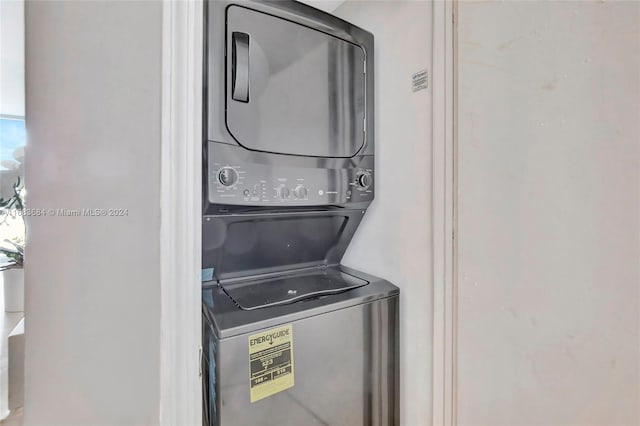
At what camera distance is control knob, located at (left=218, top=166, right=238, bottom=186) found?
3.57 feet

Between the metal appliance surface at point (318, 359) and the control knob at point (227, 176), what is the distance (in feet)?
1.53

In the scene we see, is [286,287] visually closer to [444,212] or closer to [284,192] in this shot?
[284,192]

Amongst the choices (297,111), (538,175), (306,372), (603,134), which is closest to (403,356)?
(306,372)

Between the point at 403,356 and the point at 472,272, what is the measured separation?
553 millimetres

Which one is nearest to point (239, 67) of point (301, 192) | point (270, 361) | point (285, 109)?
point (285, 109)

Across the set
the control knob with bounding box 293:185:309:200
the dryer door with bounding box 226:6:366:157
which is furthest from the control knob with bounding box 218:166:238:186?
the control knob with bounding box 293:185:309:200

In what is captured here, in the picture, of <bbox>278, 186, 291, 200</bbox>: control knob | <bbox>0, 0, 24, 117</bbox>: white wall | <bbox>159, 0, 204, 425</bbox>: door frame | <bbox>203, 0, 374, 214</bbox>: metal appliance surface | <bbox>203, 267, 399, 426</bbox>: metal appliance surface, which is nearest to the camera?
<bbox>0, 0, 24, 117</bbox>: white wall

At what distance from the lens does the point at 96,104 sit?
590 mm

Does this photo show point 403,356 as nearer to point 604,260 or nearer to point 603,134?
point 604,260

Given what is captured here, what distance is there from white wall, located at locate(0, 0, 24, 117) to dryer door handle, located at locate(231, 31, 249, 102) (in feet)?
1.99

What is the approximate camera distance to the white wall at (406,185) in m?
1.27

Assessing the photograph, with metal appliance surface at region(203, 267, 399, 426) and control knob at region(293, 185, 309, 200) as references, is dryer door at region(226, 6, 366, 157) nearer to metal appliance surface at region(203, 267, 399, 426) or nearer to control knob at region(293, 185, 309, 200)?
control knob at region(293, 185, 309, 200)

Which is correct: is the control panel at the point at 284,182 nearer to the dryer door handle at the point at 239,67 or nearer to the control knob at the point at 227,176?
the control knob at the point at 227,176

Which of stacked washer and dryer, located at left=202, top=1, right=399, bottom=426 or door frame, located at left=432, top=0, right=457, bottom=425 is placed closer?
stacked washer and dryer, located at left=202, top=1, right=399, bottom=426
